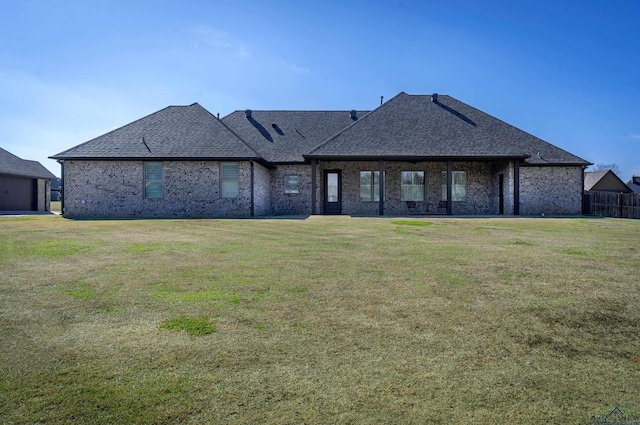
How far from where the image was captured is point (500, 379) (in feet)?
8.70

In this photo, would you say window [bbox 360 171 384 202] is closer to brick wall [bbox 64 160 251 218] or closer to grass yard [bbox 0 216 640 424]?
brick wall [bbox 64 160 251 218]

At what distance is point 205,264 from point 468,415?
477cm

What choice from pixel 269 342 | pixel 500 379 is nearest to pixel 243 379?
pixel 269 342

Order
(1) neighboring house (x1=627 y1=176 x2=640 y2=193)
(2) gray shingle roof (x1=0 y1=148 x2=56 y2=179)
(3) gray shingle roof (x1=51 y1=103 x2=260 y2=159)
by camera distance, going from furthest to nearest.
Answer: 1. (1) neighboring house (x1=627 y1=176 x2=640 y2=193)
2. (2) gray shingle roof (x1=0 y1=148 x2=56 y2=179)
3. (3) gray shingle roof (x1=51 y1=103 x2=260 y2=159)

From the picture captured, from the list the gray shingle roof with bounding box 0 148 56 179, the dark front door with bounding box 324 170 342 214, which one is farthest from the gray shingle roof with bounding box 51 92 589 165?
the gray shingle roof with bounding box 0 148 56 179

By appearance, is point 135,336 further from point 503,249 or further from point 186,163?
point 186,163

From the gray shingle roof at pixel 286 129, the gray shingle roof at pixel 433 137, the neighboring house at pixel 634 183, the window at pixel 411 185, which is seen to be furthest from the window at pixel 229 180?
the neighboring house at pixel 634 183

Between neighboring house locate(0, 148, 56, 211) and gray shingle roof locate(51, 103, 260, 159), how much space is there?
45.4 feet

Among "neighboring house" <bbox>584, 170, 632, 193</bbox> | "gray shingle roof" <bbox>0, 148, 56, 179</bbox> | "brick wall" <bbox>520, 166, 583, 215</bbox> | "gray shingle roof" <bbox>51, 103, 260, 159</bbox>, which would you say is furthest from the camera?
"neighboring house" <bbox>584, 170, 632, 193</bbox>

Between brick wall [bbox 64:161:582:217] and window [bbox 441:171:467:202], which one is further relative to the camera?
window [bbox 441:171:467:202]

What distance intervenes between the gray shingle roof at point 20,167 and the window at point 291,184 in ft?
68.3

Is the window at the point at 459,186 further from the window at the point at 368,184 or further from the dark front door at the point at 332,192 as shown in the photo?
the dark front door at the point at 332,192

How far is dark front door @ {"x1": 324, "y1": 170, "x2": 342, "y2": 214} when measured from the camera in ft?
72.5

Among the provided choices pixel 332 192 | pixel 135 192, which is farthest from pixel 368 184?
pixel 135 192
